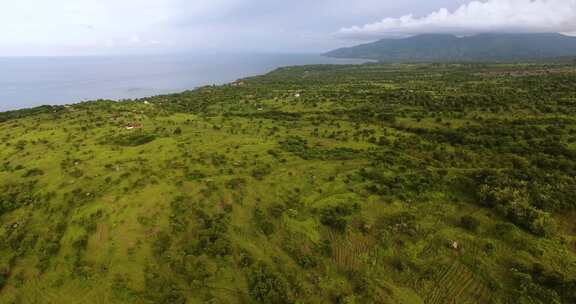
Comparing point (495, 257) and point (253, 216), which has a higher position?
point (253, 216)

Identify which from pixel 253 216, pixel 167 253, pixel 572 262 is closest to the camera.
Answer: pixel 572 262

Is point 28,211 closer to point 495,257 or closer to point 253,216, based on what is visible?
point 253,216

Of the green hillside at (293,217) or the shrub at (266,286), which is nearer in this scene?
the shrub at (266,286)

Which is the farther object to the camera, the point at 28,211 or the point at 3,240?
the point at 28,211

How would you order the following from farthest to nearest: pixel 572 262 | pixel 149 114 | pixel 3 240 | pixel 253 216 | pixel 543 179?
pixel 149 114
pixel 543 179
pixel 253 216
pixel 3 240
pixel 572 262

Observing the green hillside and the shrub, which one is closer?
the shrub

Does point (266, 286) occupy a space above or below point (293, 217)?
below

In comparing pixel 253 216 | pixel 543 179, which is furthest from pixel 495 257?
pixel 253 216

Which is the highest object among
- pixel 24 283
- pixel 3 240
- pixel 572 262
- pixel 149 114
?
pixel 149 114
